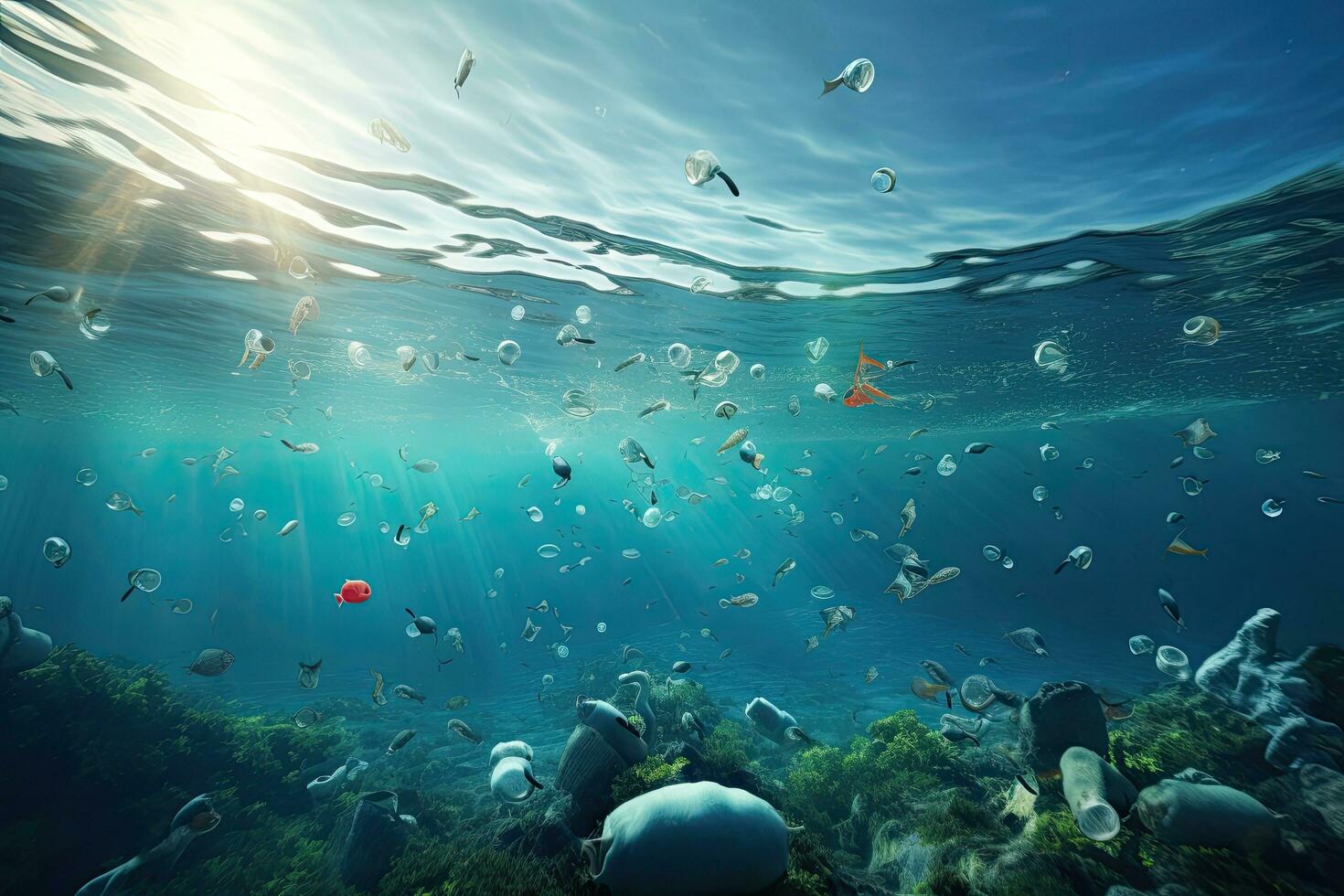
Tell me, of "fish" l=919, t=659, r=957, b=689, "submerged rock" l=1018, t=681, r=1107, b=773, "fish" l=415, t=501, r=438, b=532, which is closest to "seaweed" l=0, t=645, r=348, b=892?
"fish" l=415, t=501, r=438, b=532

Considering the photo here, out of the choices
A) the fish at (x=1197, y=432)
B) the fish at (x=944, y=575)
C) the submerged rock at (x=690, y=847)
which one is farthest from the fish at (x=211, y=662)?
the fish at (x=1197, y=432)

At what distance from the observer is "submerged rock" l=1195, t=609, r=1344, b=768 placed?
6688mm

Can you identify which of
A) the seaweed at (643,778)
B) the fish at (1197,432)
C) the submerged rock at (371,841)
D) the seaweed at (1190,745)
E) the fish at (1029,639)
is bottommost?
the submerged rock at (371,841)

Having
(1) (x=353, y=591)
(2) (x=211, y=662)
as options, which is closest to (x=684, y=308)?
(1) (x=353, y=591)

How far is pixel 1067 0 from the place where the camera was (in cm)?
538

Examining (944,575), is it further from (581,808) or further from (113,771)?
(113,771)

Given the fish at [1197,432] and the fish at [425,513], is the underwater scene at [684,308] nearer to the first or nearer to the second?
the fish at [425,513]

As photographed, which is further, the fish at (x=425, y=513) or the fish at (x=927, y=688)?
the fish at (x=425, y=513)

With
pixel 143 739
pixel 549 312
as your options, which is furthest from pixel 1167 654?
pixel 143 739

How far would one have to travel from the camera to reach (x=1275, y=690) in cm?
725

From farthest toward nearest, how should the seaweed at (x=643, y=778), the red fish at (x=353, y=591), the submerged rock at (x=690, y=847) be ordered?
the red fish at (x=353, y=591), the seaweed at (x=643, y=778), the submerged rock at (x=690, y=847)

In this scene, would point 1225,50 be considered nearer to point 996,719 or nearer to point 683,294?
point 683,294

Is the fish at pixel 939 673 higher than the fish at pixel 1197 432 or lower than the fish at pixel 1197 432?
lower

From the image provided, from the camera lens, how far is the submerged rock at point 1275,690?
21.9ft
